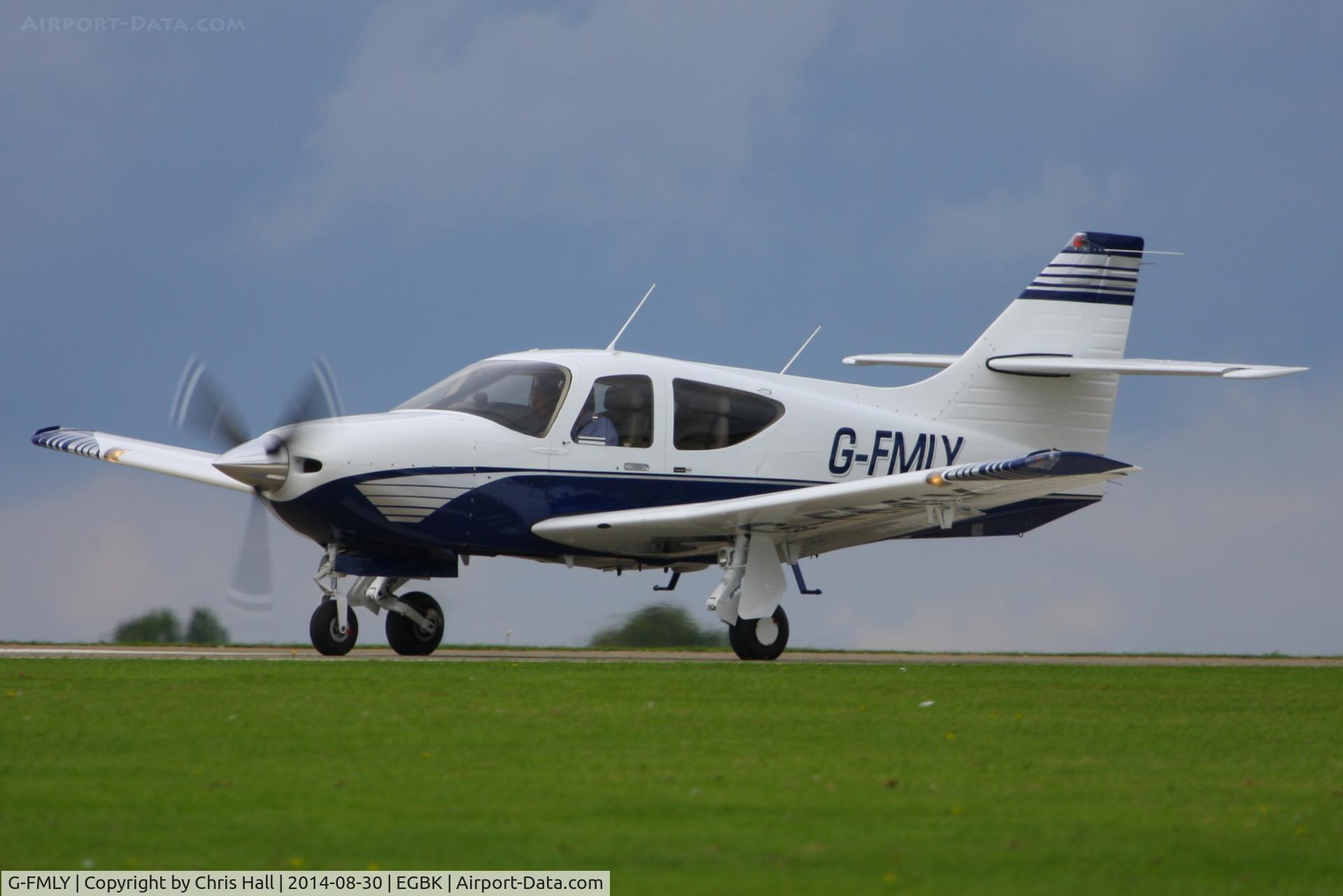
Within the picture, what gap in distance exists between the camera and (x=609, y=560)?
55.1 ft

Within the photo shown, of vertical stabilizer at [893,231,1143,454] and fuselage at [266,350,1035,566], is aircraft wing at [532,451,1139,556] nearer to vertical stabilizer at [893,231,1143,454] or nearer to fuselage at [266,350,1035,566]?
fuselage at [266,350,1035,566]

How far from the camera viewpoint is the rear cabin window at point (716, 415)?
16.1 metres

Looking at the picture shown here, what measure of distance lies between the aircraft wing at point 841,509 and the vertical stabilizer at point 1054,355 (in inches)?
84.4

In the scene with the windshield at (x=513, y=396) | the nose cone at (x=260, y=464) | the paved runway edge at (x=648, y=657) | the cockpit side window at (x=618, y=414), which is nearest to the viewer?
the nose cone at (x=260, y=464)

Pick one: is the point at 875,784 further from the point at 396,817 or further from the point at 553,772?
the point at 396,817

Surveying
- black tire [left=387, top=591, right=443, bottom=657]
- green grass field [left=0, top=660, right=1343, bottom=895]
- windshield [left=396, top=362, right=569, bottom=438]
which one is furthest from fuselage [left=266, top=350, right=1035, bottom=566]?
green grass field [left=0, top=660, right=1343, bottom=895]

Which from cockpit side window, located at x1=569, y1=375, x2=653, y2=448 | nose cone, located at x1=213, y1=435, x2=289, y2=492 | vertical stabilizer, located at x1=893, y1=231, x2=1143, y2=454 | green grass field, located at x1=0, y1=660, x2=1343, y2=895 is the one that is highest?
vertical stabilizer, located at x1=893, y1=231, x2=1143, y2=454

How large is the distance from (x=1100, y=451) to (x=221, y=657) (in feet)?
33.1

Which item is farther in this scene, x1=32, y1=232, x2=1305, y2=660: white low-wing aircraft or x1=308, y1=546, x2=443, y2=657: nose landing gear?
x1=308, y1=546, x2=443, y2=657: nose landing gear

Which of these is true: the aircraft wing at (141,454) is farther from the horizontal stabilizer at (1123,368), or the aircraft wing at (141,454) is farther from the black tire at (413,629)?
the horizontal stabilizer at (1123,368)

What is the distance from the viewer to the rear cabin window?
16.1 m

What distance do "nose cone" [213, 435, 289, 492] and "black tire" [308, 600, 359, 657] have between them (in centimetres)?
136

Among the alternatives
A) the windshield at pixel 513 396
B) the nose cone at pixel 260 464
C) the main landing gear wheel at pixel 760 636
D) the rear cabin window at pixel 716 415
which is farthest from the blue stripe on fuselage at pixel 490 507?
the main landing gear wheel at pixel 760 636

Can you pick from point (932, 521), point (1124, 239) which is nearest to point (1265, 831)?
point (932, 521)
